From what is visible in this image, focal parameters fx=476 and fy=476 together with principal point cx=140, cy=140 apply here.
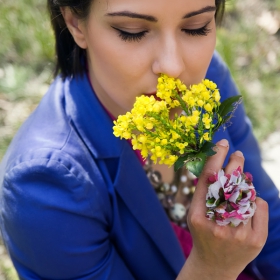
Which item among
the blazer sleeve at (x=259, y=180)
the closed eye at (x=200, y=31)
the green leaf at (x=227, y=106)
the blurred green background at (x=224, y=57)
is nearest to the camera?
the green leaf at (x=227, y=106)

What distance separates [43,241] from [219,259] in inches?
23.4

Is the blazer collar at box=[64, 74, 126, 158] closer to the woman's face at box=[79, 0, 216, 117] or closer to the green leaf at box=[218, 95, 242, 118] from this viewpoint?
the woman's face at box=[79, 0, 216, 117]

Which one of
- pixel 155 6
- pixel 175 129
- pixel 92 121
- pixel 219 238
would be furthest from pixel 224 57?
pixel 175 129

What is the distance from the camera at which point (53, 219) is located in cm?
162

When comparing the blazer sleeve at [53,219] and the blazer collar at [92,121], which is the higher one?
the blazer collar at [92,121]

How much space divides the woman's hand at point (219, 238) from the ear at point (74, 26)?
25.2 inches

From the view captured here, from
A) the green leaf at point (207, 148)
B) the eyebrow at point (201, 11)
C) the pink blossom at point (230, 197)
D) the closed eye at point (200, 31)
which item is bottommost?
the pink blossom at point (230, 197)

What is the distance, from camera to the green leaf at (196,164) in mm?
1200

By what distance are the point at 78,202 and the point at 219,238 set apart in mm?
514

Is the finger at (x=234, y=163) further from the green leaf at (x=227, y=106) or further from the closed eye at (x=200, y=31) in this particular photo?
the closed eye at (x=200, y=31)

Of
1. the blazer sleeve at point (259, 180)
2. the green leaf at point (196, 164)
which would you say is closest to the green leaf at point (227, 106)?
the green leaf at point (196, 164)

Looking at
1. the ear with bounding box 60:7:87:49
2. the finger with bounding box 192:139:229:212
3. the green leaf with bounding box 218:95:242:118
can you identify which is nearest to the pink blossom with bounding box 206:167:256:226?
the finger with bounding box 192:139:229:212

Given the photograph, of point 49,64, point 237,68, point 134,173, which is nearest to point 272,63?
point 237,68

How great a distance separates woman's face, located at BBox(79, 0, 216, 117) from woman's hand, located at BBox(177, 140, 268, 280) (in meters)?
0.30
